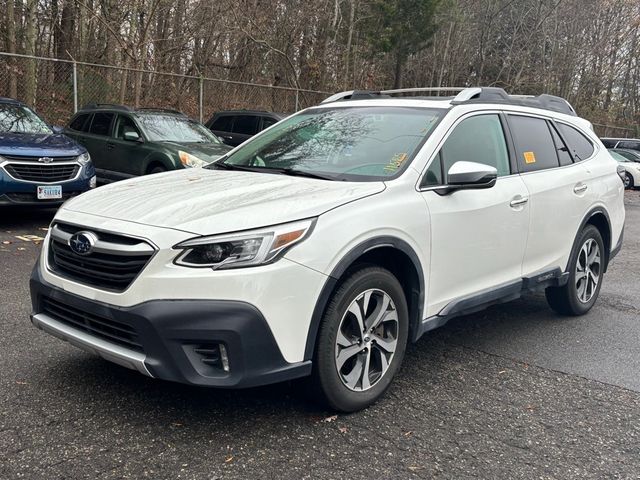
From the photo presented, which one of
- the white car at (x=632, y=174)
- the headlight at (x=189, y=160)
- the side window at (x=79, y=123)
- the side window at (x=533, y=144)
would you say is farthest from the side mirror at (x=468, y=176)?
the white car at (x=632, y=174)

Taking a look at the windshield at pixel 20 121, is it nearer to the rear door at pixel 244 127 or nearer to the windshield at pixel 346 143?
the rear door at pixel 244 127

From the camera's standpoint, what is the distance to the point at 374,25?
21.1m

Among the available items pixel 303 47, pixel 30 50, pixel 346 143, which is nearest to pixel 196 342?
pixel 346 143

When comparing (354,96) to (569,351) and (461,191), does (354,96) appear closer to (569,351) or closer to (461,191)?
(461,191)

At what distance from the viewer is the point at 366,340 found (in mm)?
3410

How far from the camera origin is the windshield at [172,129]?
1040cm

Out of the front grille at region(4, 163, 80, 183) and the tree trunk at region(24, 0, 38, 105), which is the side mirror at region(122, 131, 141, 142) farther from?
the tree trunk at region(24, 0, 38, 105)

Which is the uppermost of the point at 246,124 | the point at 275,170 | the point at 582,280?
the point at 275,170

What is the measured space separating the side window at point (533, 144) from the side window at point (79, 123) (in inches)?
355

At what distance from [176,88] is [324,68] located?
7.32 metres

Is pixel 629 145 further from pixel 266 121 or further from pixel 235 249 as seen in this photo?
pixel 235 249

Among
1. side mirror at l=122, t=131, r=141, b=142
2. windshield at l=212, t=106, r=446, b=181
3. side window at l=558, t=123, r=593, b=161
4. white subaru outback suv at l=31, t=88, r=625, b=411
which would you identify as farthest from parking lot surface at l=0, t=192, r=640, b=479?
side mirror at l=122, t=131, r=141, b=142

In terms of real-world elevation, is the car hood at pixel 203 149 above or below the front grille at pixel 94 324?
above

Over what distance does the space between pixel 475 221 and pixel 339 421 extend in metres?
1.54
